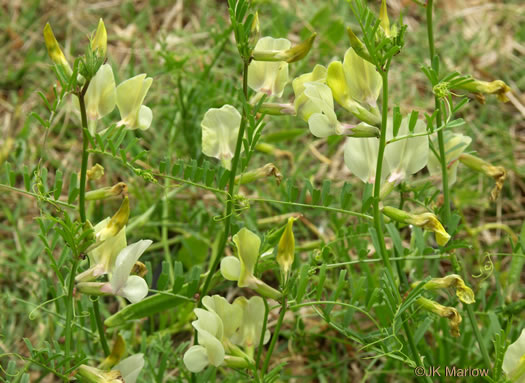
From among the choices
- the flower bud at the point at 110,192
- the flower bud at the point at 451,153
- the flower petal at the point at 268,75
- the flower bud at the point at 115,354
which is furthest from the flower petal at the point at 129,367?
the flower bud at the point at 451,153

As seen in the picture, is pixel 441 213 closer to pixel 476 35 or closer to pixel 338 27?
pixel 338 27

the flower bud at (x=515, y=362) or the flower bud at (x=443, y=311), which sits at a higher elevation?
the flower bud at (x=443, y=311)

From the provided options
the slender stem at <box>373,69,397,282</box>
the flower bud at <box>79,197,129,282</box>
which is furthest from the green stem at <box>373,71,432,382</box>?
the flower bud at <box>79,197,129,282</box>

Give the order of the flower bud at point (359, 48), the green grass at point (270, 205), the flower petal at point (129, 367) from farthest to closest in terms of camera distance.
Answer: the green grass at point (270, 205)
the flower petal at point (129, 367)
the flower bud at point (359, 48)

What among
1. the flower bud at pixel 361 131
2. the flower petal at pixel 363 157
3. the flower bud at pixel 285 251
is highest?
the flower bud at pixel 361 131

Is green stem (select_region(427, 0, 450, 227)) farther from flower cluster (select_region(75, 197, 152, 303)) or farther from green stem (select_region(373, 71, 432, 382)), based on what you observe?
flower cluster (select_region(75, 197, 152, 303))

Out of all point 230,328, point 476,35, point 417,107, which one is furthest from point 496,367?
point 476,35

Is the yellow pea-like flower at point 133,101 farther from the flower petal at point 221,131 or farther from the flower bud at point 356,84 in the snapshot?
the flower bud at point 356,84
